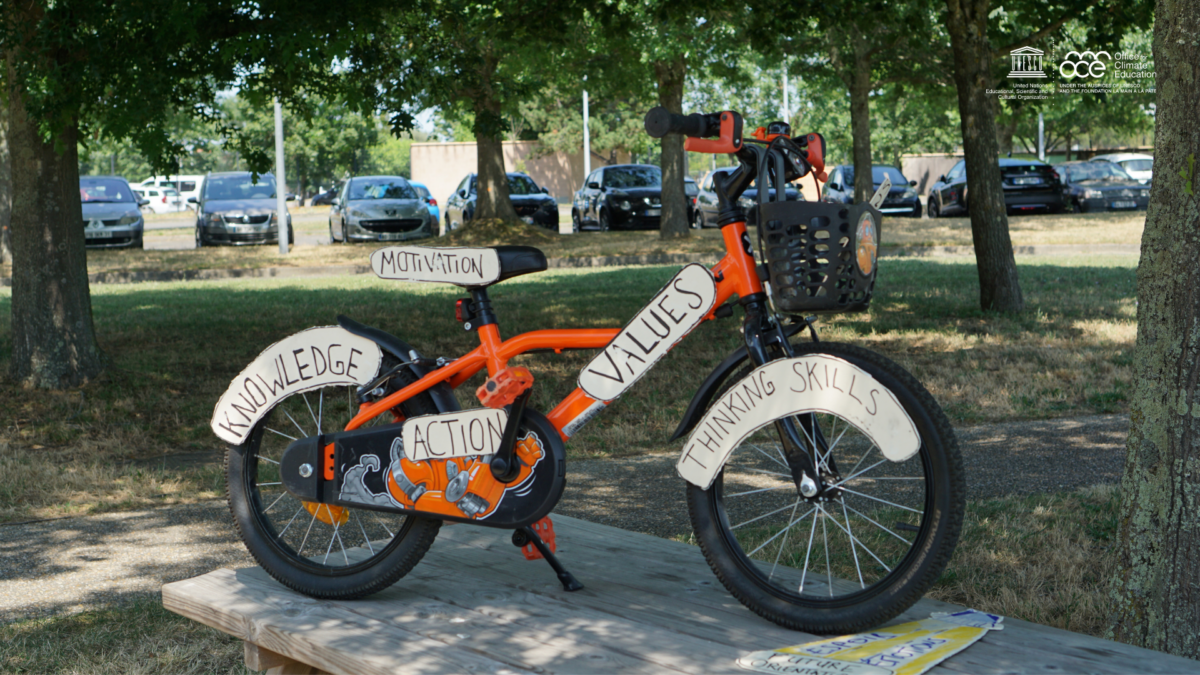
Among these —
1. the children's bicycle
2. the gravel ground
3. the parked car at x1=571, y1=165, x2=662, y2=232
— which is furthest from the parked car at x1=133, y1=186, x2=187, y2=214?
the children's bicycle

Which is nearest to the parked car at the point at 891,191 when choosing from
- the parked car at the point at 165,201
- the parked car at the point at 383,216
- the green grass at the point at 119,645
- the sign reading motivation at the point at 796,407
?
the parked car at the point at 383,216

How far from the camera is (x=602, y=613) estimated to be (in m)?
3.02

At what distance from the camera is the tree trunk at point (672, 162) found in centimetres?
2092

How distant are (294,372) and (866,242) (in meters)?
1.79

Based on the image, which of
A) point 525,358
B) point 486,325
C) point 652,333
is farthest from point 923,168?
point 652,333

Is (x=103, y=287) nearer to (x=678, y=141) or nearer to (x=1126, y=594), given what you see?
(x=678, y=141)

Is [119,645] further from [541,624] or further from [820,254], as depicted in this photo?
[820,254]

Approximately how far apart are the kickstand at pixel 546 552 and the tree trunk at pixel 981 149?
8.12 metres

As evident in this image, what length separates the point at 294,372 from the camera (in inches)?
140

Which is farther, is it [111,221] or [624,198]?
[624,198]

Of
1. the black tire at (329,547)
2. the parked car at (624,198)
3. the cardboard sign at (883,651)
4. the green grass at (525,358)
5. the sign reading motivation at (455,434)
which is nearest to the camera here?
the cardboard sign at (883,651)

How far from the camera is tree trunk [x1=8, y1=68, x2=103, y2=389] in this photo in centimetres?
811

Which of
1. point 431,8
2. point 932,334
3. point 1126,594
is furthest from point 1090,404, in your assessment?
point 431,8

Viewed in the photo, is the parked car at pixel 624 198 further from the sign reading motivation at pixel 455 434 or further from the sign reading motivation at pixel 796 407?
the sign reading motivation at pixel 796 407
